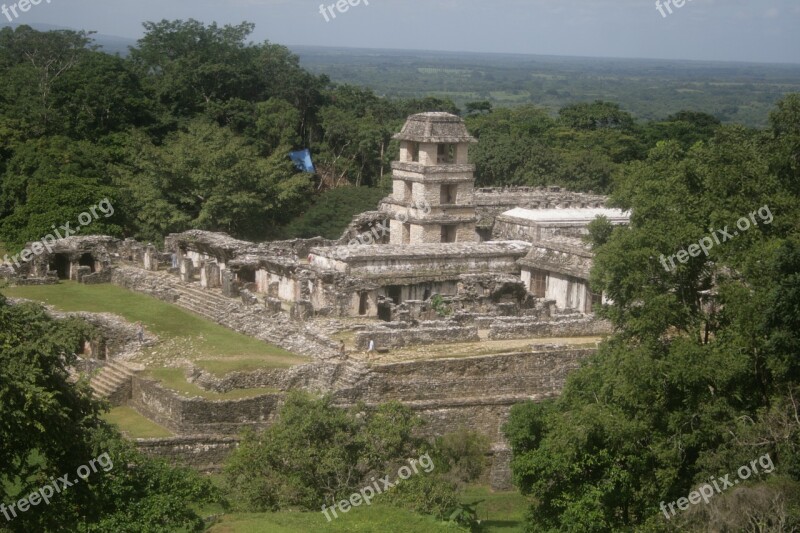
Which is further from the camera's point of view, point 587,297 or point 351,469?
point 587,297

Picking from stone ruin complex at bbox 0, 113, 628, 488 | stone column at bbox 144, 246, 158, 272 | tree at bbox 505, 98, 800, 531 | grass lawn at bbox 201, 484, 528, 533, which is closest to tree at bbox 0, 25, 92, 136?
stone column at bbox 144, 246, 158, 272

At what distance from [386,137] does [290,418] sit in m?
49.3

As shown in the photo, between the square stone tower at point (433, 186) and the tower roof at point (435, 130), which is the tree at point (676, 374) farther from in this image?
the tower roof at point (435, 130)

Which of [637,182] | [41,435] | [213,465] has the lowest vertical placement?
[213,465]

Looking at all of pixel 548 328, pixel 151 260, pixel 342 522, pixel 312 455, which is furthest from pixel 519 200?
pixel 342 522

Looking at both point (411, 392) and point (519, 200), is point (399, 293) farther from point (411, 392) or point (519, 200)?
point (519, 200)

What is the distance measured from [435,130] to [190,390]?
68.5 feet

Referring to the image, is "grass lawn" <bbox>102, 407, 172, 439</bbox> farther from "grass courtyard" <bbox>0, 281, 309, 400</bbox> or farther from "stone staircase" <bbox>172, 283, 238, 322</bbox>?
"stone staircase" <bbox>172, 283, 238, 322</bbox>

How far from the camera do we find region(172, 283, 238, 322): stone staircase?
39.9m

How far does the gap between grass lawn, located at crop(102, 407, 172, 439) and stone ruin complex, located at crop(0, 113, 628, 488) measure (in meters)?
0.29

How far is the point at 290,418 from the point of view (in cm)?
2698

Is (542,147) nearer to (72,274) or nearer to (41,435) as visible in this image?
(72,274)

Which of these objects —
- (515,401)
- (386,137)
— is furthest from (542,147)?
(515,401)

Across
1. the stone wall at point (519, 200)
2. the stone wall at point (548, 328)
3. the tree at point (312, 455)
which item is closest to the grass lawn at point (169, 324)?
the stone wall at point (548, 328)
